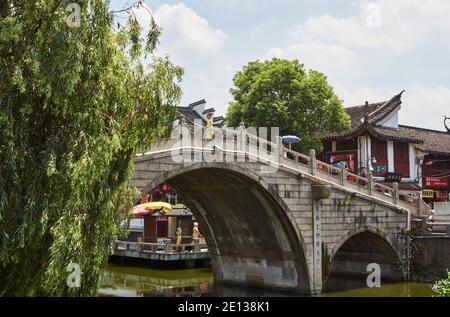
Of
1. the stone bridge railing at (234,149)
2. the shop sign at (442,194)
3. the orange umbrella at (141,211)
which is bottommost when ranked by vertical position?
the orange umbrella at (141,211)

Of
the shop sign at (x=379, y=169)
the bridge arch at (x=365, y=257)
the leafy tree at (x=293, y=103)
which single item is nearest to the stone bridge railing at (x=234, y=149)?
the bridge arch at (x=365, y=257)

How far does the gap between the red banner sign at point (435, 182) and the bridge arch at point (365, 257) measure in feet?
36.3

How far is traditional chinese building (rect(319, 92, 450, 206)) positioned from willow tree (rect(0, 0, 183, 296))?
19.2 meters

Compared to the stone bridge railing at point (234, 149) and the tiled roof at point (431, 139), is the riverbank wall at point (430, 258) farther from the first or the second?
the tiled roof at point (431, 139)

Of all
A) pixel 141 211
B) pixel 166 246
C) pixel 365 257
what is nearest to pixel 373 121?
pixel 365 257

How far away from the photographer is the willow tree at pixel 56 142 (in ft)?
23.0

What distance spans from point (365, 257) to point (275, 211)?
5.80m

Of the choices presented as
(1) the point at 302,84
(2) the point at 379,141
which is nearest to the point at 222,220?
(1) the point at 302,84

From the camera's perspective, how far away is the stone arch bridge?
15898 mm

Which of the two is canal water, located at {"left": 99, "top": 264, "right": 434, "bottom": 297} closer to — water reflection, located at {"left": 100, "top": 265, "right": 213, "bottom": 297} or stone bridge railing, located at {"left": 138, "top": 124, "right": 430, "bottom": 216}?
water reflection, located at {"left": 100, "top": 265, "right": 213, "bottom": 297}

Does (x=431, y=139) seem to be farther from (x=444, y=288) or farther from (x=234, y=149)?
(x=444, y=288)

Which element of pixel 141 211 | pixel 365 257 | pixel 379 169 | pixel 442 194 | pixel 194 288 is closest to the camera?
pixel 194 288

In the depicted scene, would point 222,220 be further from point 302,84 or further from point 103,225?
point 103,225

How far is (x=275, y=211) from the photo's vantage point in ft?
59.7
